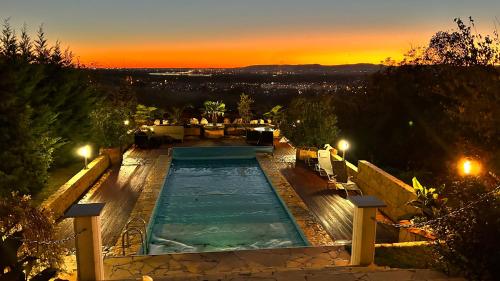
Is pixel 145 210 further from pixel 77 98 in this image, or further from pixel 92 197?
pixel 77 98

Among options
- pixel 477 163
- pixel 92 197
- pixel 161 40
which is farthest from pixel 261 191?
pixel 161 40

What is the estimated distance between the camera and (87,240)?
4.55 m

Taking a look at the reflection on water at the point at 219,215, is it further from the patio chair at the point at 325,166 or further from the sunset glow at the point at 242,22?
the sunset glow at the point at 242,22

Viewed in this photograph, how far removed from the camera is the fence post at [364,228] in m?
4.95

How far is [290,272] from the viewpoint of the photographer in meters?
Answer: 4.90

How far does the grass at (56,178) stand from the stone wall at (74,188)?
0.59 meters

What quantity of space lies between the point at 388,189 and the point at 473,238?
13.3 ft

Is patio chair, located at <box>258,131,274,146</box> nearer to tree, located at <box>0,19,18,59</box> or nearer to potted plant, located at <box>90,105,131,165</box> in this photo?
potted plant, located at <box>90,105,131,165</box>

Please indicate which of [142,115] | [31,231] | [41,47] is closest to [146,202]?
[31,231]

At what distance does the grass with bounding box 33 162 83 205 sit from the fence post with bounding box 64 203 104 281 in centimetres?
477

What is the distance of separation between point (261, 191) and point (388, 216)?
3548 mm

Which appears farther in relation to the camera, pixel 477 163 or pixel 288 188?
pixel 288 188

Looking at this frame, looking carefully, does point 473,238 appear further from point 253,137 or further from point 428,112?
point 428,112

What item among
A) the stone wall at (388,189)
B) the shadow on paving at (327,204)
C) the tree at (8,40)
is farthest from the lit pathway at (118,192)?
the stone wall at (388,189)
